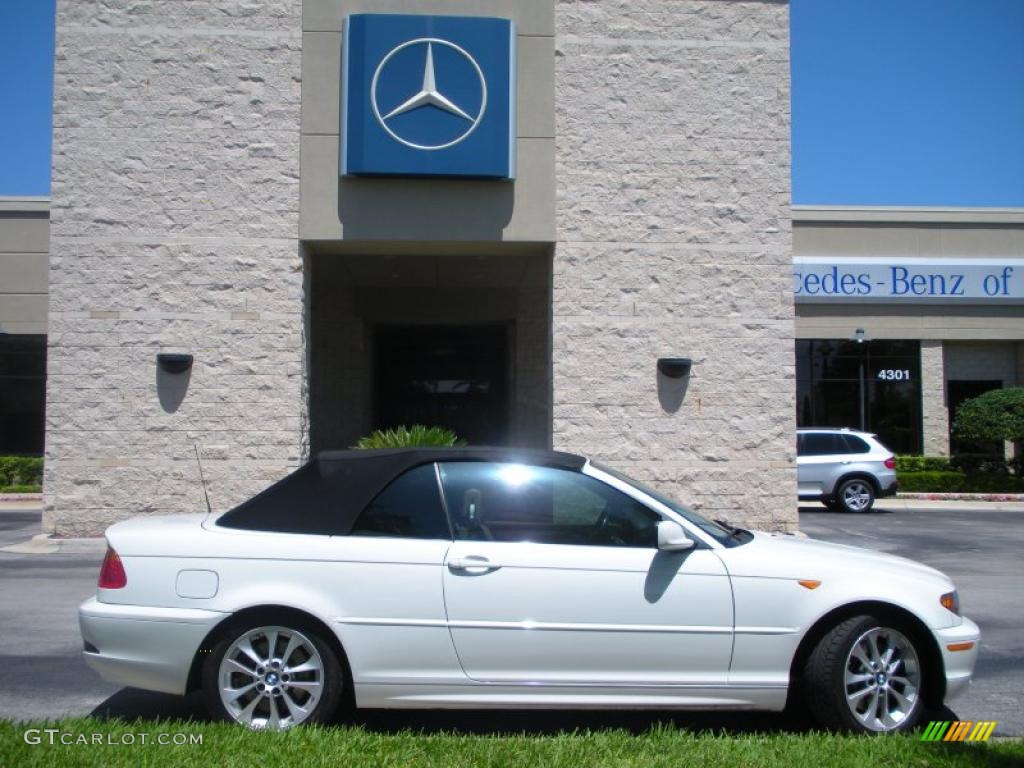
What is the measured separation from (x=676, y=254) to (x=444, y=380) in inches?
356

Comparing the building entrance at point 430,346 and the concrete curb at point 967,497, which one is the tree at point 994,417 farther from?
the building entrance at point 430,346

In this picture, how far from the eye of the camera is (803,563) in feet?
17.1

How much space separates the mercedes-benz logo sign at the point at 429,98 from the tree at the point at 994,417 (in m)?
16.4

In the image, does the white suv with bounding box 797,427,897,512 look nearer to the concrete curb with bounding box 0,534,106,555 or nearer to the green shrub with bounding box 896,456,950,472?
the green shrub with bounding box 896,456,950,472

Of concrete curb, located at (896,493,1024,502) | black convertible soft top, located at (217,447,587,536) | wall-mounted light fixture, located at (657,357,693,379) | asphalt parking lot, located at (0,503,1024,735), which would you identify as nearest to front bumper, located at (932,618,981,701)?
asphalt parking lot, located at (0,503,1024,735)

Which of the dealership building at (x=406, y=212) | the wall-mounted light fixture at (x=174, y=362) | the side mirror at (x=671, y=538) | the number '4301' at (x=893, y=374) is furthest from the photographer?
the number '4301' at (x=893, y=374)

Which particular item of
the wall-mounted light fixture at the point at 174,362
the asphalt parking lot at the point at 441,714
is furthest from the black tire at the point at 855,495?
the wall-mounted light fixture at the point at 174,362

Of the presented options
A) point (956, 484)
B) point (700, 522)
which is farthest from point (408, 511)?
point (956, 484)

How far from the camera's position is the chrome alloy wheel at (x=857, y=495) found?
1967 cm

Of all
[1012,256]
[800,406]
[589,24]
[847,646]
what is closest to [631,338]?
[589,24]

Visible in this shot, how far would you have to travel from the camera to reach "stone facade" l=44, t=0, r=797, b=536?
12875 mm

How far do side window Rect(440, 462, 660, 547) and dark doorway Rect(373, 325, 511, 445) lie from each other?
14797 millimetres

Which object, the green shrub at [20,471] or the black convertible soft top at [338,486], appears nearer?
the black convertible soft top at [338,486]

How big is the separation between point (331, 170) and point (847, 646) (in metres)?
10.0
